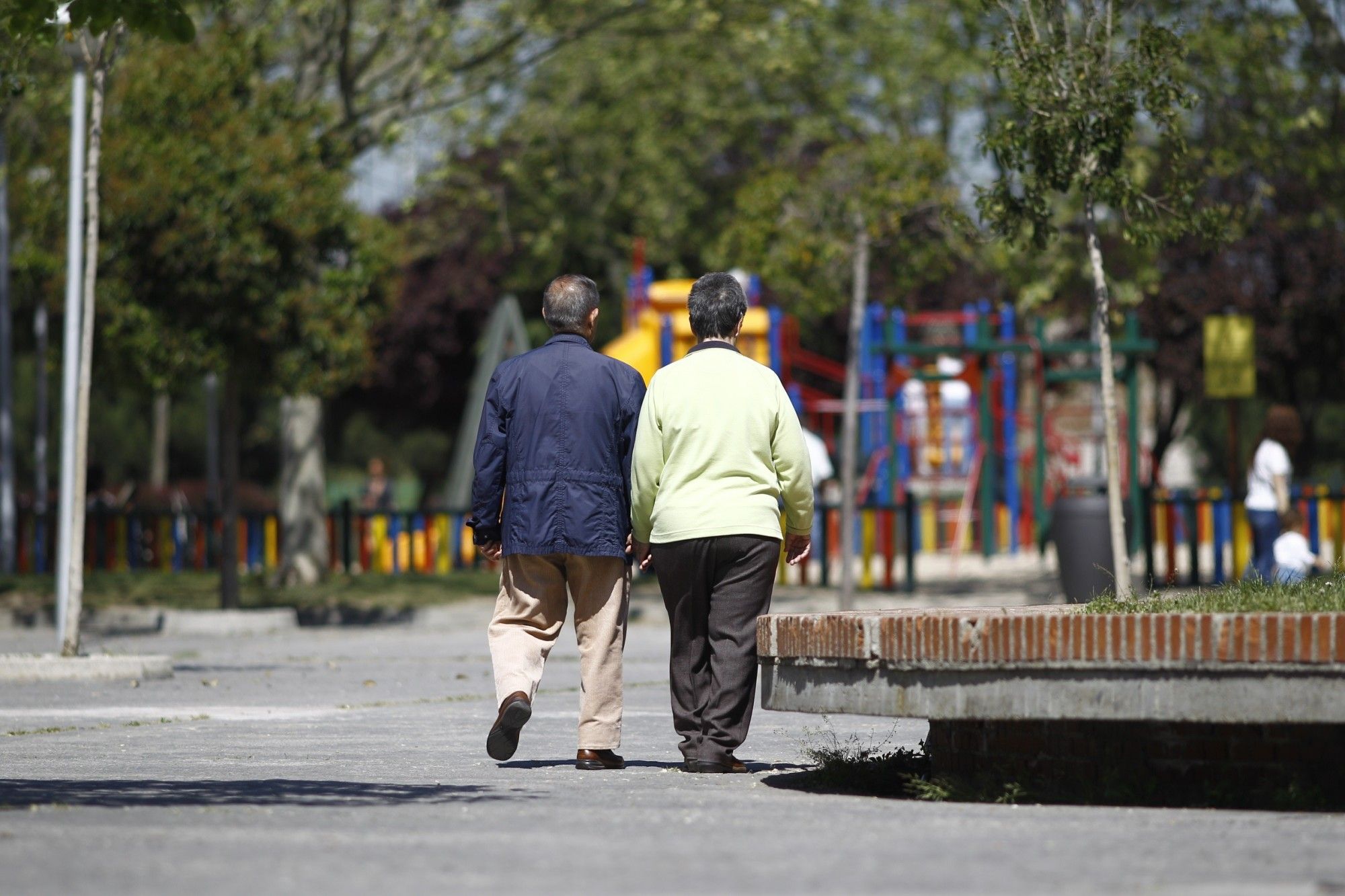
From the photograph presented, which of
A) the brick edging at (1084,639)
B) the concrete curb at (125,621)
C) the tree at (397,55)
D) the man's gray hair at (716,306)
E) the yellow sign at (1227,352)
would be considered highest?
the tree at (397,55)

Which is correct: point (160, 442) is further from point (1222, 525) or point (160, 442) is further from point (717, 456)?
point (717, 456)

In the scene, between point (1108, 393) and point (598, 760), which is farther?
point (1108, 393)

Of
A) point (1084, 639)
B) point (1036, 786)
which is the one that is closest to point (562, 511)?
point (1036, 786)

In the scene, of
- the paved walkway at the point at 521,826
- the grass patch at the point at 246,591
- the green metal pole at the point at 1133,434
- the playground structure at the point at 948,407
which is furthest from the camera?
the playground structure at the point at 948,407

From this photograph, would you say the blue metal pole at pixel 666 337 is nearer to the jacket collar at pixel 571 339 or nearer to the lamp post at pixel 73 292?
the lamp post at pixel 73 292

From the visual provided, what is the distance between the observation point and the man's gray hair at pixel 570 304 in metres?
7.72

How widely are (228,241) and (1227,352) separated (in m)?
8.88

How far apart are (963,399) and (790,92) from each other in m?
6.21

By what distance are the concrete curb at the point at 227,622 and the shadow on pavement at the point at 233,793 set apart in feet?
36.7

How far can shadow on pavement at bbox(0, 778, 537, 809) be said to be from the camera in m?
6.01

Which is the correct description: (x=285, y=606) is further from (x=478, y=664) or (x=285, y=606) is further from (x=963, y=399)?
(x=963, y=399)

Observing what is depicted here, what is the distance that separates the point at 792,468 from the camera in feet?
24.4

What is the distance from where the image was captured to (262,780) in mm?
6766

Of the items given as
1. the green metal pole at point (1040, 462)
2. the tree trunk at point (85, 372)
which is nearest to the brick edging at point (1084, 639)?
the tree trunk at point (85, 372)
